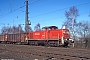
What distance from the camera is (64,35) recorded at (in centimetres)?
2467

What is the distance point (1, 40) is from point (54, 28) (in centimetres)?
2214

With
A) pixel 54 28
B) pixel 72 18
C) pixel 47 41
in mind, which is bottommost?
pixel 47 41

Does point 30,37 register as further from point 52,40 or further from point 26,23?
point 26,23

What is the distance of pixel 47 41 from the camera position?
26.0m

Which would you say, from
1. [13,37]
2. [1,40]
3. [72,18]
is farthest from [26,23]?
[72,18]

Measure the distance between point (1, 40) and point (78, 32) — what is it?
24.3 m

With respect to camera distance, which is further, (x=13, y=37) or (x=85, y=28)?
(x=85, y=28)

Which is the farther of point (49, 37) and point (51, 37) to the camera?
point (49, 37)

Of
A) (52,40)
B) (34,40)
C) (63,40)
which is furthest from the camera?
(34,40)

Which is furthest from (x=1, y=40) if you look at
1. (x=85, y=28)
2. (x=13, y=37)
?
(x=85, y=28)

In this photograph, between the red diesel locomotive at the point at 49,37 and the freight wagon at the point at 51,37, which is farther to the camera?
the red diesel locomotive at the point at 49,37

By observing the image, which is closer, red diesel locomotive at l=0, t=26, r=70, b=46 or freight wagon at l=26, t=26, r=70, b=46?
freight wagon at l=26, t=26, r=70, b=46

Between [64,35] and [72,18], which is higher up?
[72,18]

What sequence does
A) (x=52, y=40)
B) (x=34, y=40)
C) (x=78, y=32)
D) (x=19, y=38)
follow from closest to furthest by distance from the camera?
(x=52, y=40)
(x=34, y=40)
(x=19, y=38)
(x=78, y=32)
